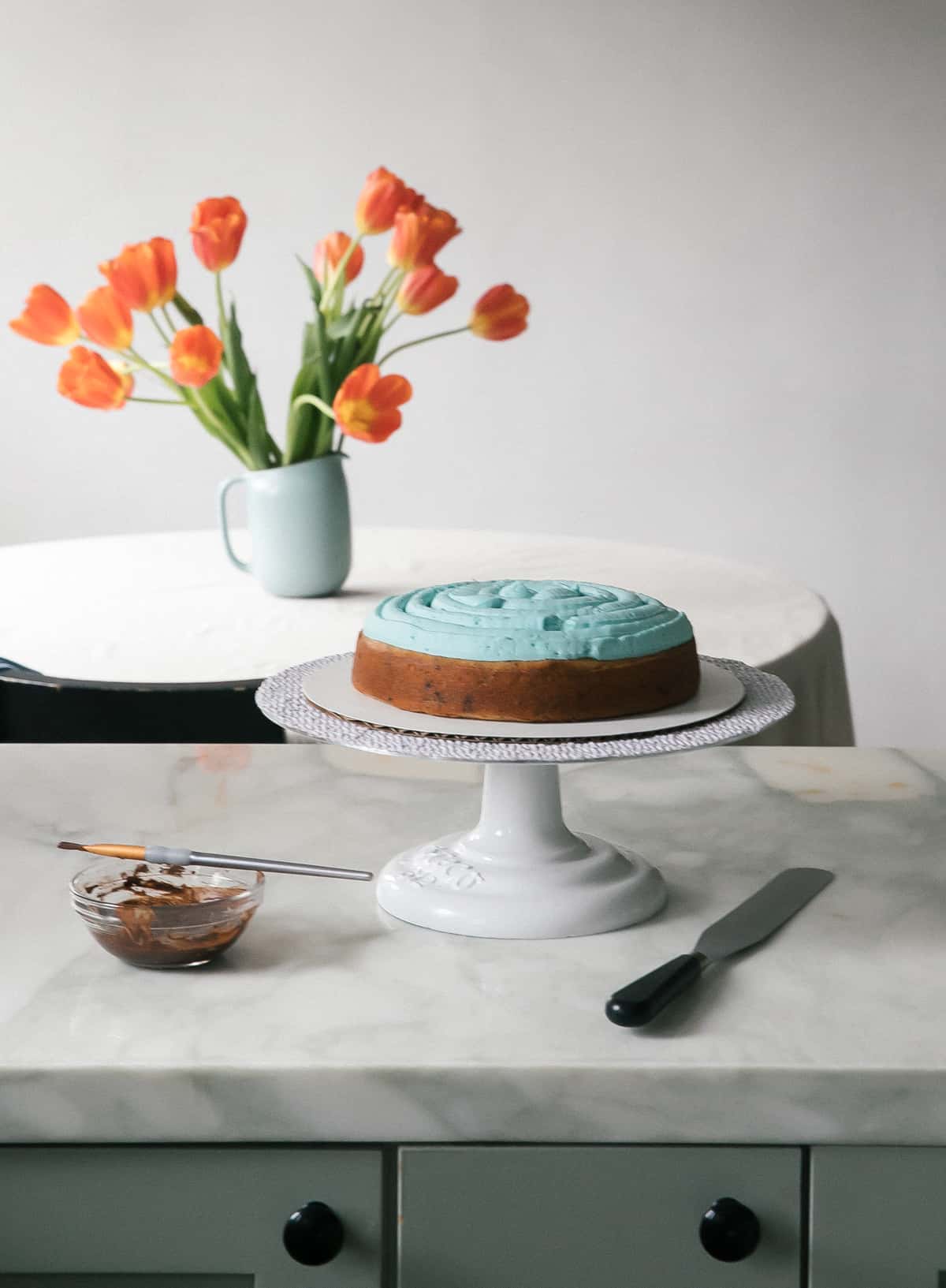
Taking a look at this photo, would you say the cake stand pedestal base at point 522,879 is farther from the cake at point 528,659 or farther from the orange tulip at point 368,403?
the orange tulip at point 368,403

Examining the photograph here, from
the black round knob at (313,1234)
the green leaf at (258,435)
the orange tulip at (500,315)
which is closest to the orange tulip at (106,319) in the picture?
the green leaf at (258,435)

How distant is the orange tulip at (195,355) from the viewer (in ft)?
5.57

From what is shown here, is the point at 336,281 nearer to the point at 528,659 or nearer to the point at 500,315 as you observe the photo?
the point at 500,315

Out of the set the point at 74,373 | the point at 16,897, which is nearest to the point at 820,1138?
the point at 16,897

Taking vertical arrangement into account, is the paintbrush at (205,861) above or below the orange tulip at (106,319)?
below

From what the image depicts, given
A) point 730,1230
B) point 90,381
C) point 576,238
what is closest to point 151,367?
point 90,381

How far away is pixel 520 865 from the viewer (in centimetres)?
83

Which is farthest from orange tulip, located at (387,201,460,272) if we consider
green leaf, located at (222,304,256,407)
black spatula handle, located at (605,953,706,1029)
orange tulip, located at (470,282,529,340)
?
black spatula handle, located at (605,953,706,1029)

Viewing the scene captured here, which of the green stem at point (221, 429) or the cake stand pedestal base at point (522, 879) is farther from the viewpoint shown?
the green stem at point (221, 429)

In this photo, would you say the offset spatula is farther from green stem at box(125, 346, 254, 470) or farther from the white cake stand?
green stem at box(125, 346, 254, 470)

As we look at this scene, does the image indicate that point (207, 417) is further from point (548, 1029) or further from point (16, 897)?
point (548, 1029)

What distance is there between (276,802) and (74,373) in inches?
34.8

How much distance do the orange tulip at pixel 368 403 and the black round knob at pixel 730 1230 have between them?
3.95 feet

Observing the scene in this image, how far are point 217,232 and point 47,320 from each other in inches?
9.2
